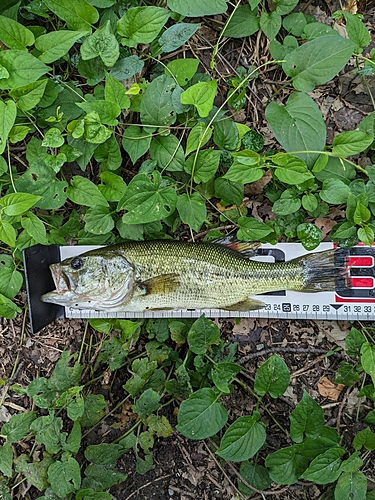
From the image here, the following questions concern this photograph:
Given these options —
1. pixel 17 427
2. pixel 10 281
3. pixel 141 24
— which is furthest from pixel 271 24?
pixel 17 427

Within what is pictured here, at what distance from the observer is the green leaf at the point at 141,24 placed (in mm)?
2875

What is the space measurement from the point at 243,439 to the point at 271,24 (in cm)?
304

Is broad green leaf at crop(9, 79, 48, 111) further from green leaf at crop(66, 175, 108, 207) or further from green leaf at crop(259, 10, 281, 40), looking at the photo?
green leaf at crop(259, 10, 281, 40)

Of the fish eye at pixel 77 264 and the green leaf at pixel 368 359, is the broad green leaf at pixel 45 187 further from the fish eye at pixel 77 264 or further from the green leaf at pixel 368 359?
the green leaf at pixel 368 359

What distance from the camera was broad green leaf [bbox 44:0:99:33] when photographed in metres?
2.86

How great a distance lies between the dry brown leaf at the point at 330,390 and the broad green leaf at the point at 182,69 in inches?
102

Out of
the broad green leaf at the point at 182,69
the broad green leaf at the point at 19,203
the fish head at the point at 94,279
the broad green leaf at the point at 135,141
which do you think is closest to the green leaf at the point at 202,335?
the fish head at the point at 94,279

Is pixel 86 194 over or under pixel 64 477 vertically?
over

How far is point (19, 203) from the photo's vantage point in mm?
2727

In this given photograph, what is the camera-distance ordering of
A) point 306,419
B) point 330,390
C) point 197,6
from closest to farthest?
point 197,6
point 306,419
point 330,390

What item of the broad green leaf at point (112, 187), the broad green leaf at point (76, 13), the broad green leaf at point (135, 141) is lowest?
the broad green leaf at point (112, 187)

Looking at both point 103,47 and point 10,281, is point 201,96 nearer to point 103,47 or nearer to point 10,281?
point 103,47

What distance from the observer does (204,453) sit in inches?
131

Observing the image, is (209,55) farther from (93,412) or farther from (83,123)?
(93,412)
